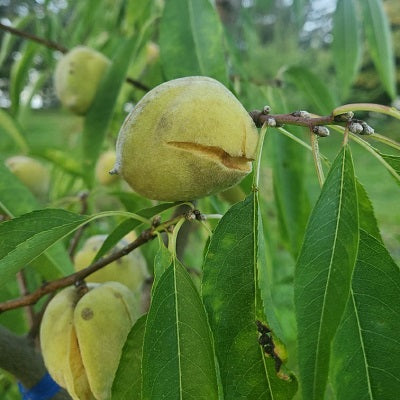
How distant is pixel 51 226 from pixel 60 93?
77 cm

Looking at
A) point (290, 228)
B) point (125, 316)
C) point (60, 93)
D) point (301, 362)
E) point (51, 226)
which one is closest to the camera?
point (301, 362)

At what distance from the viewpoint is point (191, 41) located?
38.7 inches

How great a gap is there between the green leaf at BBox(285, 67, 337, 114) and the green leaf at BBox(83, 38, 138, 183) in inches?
17.2

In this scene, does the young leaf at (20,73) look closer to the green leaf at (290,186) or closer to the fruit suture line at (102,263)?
the green leaf at (290,186)

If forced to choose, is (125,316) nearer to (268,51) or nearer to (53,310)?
(53,310)

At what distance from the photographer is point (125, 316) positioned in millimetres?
778

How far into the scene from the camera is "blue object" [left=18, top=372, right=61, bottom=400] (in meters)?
0.83

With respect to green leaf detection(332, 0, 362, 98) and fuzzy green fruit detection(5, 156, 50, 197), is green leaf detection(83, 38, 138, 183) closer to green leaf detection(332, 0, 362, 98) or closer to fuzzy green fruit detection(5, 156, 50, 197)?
fuzzy green fruit detection(5, 156, 50, 197)

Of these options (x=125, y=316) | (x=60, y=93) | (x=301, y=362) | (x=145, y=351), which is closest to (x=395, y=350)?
(x=301, y=362)

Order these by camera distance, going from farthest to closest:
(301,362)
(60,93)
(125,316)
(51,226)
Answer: (60,93)
(125,316)
(51,226)
(301,362)

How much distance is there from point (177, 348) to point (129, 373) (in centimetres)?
12

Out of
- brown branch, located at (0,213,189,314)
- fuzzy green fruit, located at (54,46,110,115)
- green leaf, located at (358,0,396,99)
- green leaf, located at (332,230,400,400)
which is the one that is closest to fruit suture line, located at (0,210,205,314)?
brown branch, located at (0,213,189,314)

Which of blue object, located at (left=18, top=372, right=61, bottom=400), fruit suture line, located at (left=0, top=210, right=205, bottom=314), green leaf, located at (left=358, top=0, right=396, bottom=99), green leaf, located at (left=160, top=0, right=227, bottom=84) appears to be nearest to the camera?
fruit suture line, located at (left=0, top=210, right=205, bottom=314)

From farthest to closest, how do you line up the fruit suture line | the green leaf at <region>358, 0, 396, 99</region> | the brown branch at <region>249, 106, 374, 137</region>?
the green leaf at <region>358, 0, 396, 99</region> < the fruit suture line < the brown branch at <region>249, 106, 374, 137</region>
